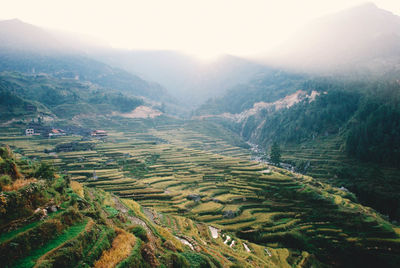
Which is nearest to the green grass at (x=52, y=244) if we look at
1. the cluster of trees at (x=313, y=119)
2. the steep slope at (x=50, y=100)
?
the cluster of trees at (x=313, y=119)

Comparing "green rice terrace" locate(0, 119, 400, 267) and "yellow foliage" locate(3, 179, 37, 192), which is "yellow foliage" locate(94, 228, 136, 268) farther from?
"yellow foliage" locate(3, 179, 37, 192)

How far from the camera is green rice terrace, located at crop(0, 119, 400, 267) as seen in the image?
1416 cm

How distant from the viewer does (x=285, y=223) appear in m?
41.7

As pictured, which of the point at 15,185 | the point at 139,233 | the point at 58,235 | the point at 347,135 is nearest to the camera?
the point at 58,235

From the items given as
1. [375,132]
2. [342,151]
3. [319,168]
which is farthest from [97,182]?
[375,132]

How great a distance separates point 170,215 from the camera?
37.7 metres

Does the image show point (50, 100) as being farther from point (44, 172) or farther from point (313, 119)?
point (44, 172)

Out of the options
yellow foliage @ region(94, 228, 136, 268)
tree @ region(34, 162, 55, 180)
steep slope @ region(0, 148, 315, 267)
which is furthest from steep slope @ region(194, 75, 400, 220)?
tree @ region(34, 162, 55, 180)

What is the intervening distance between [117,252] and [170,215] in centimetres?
2414

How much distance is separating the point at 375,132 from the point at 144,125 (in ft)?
372

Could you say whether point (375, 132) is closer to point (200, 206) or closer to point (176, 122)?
point (200, 206)

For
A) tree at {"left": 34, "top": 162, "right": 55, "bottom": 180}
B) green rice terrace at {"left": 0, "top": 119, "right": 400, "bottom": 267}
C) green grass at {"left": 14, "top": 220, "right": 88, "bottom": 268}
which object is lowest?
green rice terrace at {"left": 0, "top": 119, "right": 400, "bottom": 267}

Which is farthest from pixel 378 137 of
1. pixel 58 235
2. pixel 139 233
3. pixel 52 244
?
pixel 52 244

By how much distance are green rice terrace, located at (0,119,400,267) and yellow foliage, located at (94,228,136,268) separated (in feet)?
0.19
